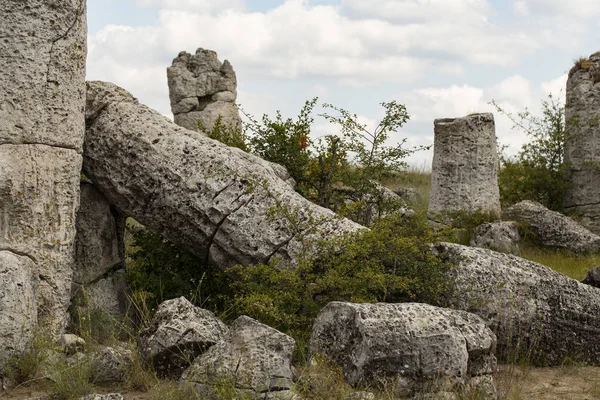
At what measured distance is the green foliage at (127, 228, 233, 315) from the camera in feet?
33.4

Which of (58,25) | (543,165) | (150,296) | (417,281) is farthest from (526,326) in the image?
(543,165)

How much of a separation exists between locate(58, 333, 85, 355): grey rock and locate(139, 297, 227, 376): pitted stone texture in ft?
2.97

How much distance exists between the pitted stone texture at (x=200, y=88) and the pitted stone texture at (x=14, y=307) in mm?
15238

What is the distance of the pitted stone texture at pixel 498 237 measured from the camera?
15.6m

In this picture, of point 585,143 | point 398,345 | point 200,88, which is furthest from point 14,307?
point 200,88

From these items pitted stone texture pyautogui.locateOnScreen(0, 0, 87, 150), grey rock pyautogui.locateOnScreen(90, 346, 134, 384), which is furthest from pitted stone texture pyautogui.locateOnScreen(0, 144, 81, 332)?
grey rock pyautogui.locateOnScreen(90, 346, 134, 384)

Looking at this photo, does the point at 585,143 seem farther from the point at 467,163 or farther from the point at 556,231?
the point at 467,163

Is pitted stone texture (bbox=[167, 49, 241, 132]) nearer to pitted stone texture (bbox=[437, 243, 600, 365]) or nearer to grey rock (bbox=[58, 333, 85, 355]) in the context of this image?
pitted stone texture (bbox=[437, 243, 600, 365])

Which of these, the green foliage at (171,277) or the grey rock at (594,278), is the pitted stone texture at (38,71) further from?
the grey rock at (594,278)

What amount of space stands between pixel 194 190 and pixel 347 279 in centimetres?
213

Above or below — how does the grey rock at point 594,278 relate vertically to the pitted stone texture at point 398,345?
above

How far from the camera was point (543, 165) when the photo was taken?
62.2ft

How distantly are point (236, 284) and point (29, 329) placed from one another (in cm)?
247

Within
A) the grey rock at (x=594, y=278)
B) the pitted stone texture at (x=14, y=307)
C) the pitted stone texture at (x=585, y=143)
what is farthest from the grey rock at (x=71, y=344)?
the pitted stone texture at (x=585, y=143)
